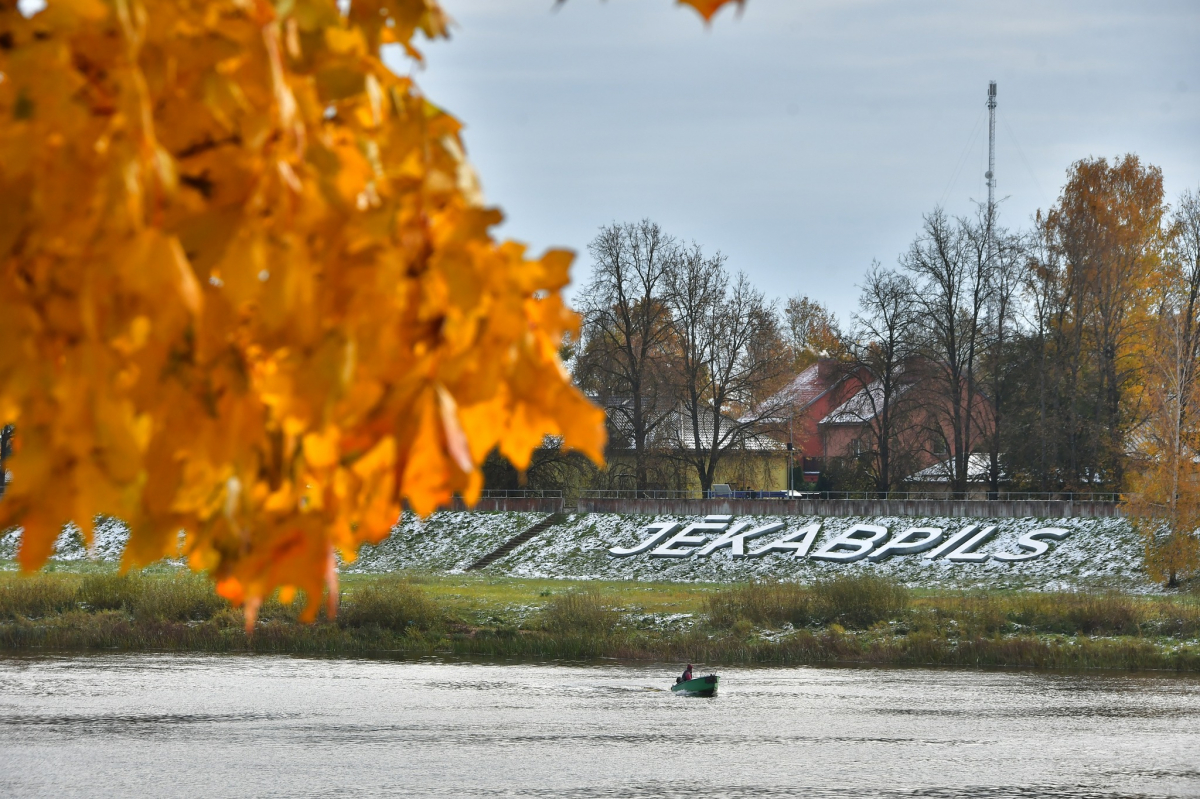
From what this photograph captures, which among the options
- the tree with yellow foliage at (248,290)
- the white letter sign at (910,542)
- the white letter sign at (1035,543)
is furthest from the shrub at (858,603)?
the tree with yellow foliage at (248,290)

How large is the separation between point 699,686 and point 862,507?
77.4 feet

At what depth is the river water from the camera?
1992 cm

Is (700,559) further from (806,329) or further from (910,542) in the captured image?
(806,329)

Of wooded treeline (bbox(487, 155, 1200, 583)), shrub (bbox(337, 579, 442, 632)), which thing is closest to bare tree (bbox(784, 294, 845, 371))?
wooded treeline (bbox(487, 155, 1200, 583))

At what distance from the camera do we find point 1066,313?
2117 inches

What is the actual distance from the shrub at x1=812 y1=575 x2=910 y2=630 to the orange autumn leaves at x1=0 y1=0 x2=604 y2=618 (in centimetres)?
3436

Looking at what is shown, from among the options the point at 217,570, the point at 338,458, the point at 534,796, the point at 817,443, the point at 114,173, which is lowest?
the point at 534,796

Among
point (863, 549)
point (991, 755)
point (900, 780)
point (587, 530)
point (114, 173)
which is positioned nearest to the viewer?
point (114, 173)

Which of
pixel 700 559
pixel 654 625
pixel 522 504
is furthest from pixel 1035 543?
pixel 522 504

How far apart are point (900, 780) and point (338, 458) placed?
66.4 feet

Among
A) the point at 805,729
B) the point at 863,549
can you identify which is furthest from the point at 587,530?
the point at 805,729

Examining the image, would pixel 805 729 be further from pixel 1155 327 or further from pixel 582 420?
pixel 1155 327

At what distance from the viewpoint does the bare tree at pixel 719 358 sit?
191ft

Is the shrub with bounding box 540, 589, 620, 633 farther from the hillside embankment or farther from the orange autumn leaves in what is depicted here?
the orange autumn leaves
